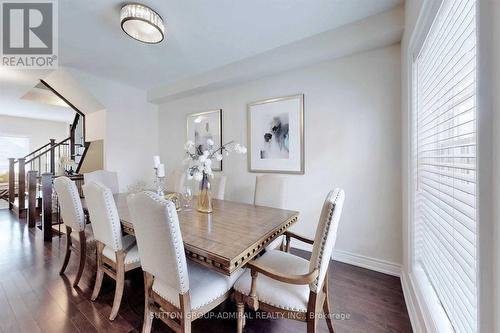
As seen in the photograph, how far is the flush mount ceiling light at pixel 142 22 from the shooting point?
5.85ft

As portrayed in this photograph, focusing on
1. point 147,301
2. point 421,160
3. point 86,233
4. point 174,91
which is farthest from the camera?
point 174,91

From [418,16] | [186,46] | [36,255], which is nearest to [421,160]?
[418,16]

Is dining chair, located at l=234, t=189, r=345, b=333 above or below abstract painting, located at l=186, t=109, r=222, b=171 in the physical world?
below

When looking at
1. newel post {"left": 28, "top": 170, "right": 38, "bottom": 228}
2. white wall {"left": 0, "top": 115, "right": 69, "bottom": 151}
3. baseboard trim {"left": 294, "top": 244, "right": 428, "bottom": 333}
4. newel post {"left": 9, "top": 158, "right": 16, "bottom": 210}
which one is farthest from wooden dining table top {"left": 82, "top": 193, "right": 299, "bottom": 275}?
white wall {"left": 0, "top": 115, "right": 69, "bottom": 151}

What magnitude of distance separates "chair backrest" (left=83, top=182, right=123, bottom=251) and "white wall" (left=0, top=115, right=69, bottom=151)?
8.48m

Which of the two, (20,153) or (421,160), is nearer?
(421,160)

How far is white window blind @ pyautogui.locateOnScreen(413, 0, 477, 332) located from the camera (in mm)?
846

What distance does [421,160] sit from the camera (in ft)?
5.17

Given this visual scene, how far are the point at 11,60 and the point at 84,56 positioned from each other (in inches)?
42.5

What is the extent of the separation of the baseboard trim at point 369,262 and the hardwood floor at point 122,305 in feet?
0.24

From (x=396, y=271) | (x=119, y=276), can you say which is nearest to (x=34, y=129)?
(x=119, y=276)

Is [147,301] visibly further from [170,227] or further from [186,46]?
[186,46]

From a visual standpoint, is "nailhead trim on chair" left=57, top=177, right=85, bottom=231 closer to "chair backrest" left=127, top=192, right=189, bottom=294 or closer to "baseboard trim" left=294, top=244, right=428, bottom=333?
"chair backrest" left=127, top=192, right=189, bottom=294

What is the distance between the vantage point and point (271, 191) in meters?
2.24
